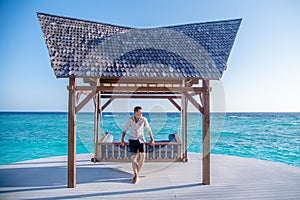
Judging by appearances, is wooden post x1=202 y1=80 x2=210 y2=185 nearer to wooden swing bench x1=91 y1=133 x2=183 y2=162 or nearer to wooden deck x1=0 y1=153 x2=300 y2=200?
wooden deck x1=0 y1=153 x2=300 y2=200

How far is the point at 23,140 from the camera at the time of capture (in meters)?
21.2

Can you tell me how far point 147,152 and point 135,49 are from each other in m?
2.49

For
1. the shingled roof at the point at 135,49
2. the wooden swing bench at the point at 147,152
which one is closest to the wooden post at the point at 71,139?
the shingled roof at the point at 135,49

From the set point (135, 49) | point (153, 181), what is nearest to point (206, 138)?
point (153, 181)

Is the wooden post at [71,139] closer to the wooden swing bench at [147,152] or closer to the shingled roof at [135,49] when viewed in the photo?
the shingled roof at [135,49]

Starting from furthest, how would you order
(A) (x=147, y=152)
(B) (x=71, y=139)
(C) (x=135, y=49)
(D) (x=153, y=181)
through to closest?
(A) (x=147, y=152), (C) (x=135, y=49), (D) (x=153, y=181), (B) (x=71, y=139)

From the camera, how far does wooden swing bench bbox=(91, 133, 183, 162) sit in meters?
5.58

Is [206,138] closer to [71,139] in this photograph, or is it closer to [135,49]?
[135,49]

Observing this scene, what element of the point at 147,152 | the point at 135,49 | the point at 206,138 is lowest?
the point at 147,152

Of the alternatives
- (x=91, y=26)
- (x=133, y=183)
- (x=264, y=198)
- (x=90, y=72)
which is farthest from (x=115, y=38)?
(x=264, y=198)

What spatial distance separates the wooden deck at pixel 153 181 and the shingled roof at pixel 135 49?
206 centimetres

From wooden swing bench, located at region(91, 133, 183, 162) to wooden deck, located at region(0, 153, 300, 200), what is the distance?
0.25 metres

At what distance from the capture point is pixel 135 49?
196 inches

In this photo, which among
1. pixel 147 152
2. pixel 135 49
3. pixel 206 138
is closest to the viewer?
pixel 206 138
